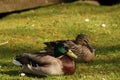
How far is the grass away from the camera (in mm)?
7877

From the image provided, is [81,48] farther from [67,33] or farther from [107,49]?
[67,33]

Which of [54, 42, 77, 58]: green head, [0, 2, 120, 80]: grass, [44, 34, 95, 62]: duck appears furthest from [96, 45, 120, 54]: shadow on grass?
[54, 42, 77, 58]: green head

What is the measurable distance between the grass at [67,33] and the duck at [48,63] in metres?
0.13

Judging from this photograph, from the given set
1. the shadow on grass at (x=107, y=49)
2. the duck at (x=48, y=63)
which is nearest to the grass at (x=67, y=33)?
the shadow on grass at (x=107, y=49)

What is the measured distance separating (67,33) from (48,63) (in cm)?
359

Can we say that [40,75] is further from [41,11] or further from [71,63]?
[41,11]

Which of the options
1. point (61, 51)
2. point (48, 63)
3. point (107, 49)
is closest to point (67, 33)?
point (107, 49)

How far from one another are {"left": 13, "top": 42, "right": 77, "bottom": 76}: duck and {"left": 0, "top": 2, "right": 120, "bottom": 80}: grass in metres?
0.13

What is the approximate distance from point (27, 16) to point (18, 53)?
12.7 ft

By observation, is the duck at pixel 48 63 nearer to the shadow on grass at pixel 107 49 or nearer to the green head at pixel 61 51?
the green head at pixel 61 51

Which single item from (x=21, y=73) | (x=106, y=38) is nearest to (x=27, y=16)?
(x=106, y=38)

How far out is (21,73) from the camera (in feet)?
24.8

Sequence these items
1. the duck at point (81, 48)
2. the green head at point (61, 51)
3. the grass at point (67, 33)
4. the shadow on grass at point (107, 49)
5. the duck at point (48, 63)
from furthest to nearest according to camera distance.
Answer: the shadow on grass at point (107, 49)
the duck at point (81, 48)
the grass at point (67, 33)
the green head at point (61, 51)
the duck at point (48, 63)

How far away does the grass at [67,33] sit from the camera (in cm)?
788
